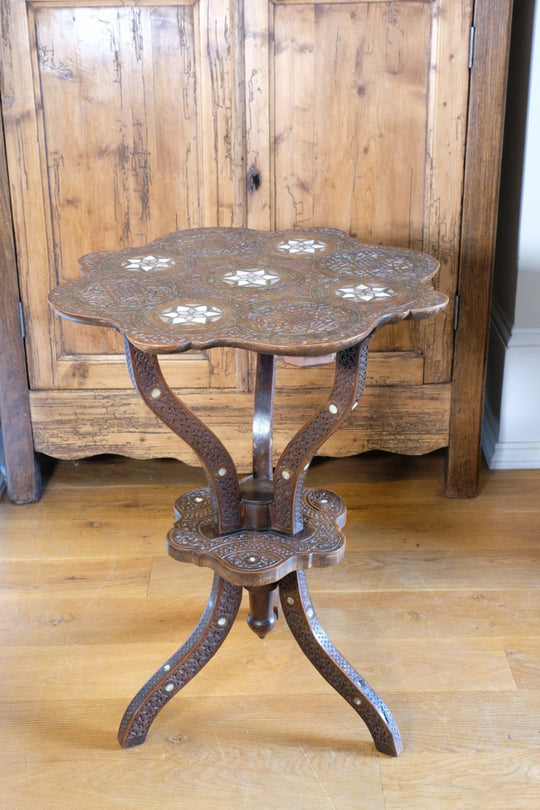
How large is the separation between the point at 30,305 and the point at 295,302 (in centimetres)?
108

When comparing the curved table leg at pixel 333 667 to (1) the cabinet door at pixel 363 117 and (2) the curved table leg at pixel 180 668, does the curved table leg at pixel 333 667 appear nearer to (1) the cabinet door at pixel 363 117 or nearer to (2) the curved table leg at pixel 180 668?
(2) the curved table leg at pixel 180 668

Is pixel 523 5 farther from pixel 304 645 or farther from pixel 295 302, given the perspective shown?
pixel 304 645

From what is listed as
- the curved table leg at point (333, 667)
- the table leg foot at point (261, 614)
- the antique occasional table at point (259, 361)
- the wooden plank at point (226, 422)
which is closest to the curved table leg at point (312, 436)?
the antique occasional table at point (259, 361)

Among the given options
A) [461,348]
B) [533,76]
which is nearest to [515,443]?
[461,348]

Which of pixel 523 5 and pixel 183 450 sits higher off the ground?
pixel 523 5

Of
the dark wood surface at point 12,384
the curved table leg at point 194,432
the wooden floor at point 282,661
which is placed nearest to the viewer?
the curved table leg at point 194,432

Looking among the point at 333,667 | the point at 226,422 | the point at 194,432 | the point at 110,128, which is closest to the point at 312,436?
the point at 194,432

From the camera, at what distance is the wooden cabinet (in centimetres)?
225

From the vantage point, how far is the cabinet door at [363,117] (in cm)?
224

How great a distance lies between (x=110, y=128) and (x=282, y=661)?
131 cm

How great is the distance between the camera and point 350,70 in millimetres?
2273

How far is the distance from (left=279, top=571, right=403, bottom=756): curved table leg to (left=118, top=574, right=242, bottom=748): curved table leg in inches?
4.2

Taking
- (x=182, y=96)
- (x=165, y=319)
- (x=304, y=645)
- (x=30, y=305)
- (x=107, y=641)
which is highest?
(x=182, y=96)

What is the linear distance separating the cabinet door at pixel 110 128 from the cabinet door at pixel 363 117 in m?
0.09
